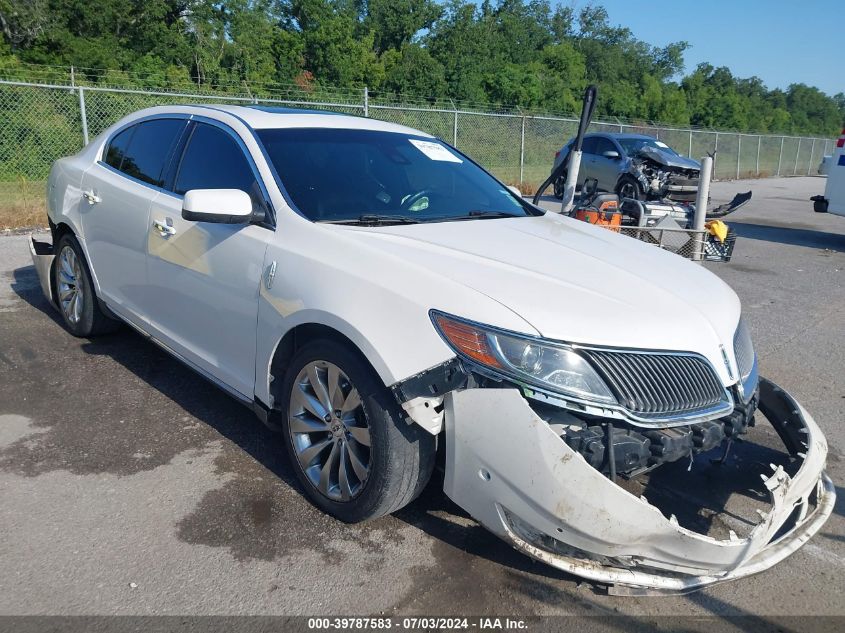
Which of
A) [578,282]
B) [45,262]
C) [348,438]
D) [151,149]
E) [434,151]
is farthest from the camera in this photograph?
[45,262]

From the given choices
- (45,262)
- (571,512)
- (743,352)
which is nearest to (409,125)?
(45,262)

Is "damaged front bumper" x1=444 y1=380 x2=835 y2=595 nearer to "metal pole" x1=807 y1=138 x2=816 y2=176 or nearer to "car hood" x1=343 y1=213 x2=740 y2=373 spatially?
"car hood" x1=343 y1=213 x2=740 y2=373

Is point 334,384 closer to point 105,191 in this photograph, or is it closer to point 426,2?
point 105,191

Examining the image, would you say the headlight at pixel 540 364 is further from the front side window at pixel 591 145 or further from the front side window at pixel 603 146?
the front side window at pixel 591 145

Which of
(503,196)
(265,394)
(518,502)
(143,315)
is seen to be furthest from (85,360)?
(518,502)

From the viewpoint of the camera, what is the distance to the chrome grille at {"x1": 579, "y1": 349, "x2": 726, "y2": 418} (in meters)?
2.57

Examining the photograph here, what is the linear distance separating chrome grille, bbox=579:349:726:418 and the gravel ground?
739mm

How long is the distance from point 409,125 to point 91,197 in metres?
13.5

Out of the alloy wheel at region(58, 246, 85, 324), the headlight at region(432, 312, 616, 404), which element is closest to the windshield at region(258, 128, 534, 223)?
the headlight at region(432, 312, 616, 404)

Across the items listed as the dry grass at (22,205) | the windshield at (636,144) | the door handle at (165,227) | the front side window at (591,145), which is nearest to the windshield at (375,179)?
the door handle at (165,227)

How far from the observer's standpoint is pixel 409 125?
1773 centimetres

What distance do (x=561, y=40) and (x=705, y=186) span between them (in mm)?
71140

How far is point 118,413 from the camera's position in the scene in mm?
4230

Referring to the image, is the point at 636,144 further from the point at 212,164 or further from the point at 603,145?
the point at 212,164
